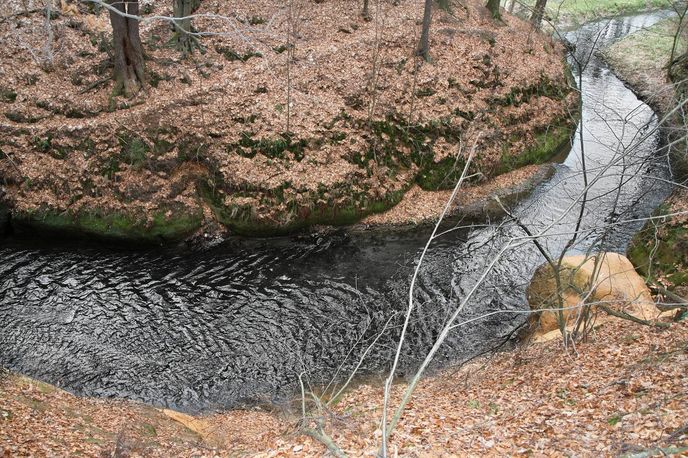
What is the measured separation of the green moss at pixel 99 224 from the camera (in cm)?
1383

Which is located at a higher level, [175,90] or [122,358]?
[175,90]

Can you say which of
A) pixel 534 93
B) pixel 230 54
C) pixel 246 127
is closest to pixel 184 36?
pixel 230 54

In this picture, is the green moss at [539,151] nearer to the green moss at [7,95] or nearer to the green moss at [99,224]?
the green moss at [99,224]

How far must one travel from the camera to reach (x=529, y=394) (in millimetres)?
7855

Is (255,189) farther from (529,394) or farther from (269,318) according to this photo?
(529,394)

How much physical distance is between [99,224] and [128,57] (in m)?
5.36

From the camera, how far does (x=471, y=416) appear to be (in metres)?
7.50

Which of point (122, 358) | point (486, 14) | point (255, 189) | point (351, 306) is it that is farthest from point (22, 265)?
point (486, 14)

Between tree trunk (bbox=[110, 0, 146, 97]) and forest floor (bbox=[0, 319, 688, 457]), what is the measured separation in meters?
9.62

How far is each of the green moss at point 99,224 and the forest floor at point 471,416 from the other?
545 centimetres

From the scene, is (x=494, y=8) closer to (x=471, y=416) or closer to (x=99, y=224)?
(x=99, y=224)

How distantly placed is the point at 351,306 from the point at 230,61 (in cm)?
1036

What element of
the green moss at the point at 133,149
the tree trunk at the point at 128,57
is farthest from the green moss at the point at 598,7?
the green moss at the point at 133,149

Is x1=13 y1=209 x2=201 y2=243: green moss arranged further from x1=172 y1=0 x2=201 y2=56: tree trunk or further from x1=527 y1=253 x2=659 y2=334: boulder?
x1=527 y1=253 x2=659 y2=334: boulder
